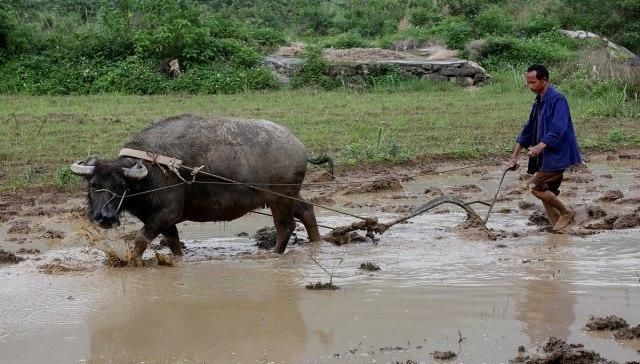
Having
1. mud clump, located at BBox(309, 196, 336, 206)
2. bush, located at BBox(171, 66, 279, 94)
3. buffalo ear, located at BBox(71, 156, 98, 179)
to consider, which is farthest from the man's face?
bush, located at BBox(171, 66, 279, 94)

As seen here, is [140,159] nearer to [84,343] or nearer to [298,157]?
[298,157]

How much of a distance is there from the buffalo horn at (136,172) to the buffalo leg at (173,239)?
1.87 feet

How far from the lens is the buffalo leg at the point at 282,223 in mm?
7480

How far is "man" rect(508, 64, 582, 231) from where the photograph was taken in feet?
24.1

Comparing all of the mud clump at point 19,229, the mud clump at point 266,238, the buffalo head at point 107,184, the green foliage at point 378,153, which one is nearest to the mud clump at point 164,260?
the buffalo head at point 107,184

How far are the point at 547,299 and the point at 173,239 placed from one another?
3.04 m

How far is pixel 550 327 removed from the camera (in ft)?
16.9

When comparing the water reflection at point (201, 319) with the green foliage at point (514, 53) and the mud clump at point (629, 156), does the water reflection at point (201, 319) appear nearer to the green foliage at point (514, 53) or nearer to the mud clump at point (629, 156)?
the mud clump at point (629, 156)

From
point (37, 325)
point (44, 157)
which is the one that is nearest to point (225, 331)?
point (37, 325)

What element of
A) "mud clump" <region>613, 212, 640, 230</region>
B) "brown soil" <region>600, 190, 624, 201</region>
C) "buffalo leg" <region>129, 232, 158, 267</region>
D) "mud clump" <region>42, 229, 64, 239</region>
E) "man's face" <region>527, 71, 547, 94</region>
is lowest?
"mud clump" <region>42, 229, 64, 239</region>

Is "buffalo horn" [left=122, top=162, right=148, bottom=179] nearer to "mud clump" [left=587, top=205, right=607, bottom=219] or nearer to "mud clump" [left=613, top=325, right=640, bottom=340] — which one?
"mud clump" [left=613, top=325, right=640, bottom=340]

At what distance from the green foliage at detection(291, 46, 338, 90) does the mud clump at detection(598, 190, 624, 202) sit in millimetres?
10418

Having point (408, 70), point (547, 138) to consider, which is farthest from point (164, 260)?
point (408, 70)

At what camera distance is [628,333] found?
489cm
